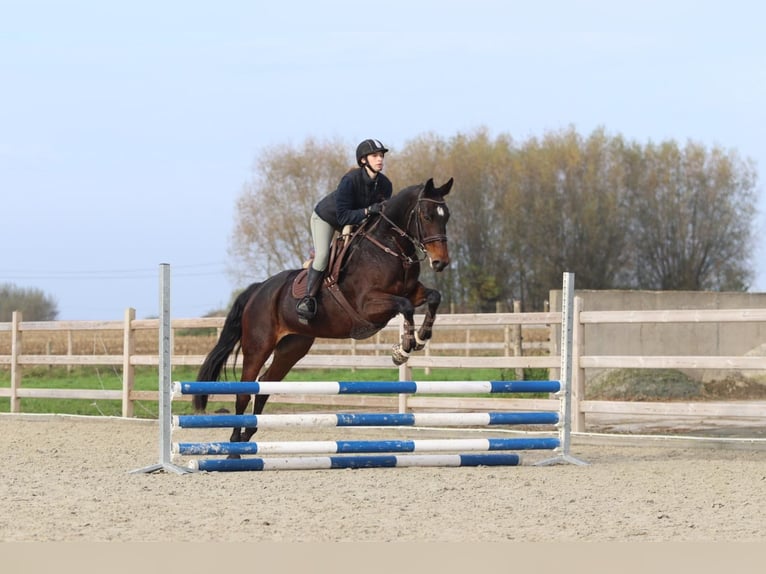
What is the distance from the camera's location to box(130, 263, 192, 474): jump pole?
6828 mm

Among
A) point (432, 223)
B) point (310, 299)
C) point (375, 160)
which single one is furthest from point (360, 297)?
point (375, 160)

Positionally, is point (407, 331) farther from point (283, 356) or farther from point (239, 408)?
point (239, 408)

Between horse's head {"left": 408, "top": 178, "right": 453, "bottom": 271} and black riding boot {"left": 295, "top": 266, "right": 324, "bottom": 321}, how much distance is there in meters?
0.88

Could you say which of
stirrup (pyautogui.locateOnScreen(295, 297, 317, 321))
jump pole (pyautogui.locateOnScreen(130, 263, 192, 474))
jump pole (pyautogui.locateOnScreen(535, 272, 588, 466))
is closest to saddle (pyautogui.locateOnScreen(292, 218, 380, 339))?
stirrup (pyautogui.locateOnScreen(295, 297, 317, 321))

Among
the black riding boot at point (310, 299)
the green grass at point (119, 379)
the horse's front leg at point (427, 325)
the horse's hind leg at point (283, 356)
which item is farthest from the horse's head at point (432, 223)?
the green grass at point (119, 379)

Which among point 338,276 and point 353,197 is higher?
point 353,197

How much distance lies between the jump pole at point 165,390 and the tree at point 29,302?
113 feet

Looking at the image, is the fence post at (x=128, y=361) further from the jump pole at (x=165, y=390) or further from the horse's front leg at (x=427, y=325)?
the horse's front leg at (x=427, y=325)

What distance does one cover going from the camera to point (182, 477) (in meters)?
6.63

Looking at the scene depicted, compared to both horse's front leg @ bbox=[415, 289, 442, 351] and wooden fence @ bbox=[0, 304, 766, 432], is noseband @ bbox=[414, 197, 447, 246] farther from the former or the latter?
wooden fence @ bbox=[0, 304, 766, 432]

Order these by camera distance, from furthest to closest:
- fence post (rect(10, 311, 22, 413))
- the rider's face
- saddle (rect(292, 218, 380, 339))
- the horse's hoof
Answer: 1. fence post (rect(10, 311, 22, 413))
2. saddle (rect(292, 218, 380, 339))
3. the rider's face
4. the horse's hoof

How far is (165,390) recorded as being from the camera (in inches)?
269

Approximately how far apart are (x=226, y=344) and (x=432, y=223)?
220 cm

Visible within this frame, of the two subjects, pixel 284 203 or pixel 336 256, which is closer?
pixel 336 256
